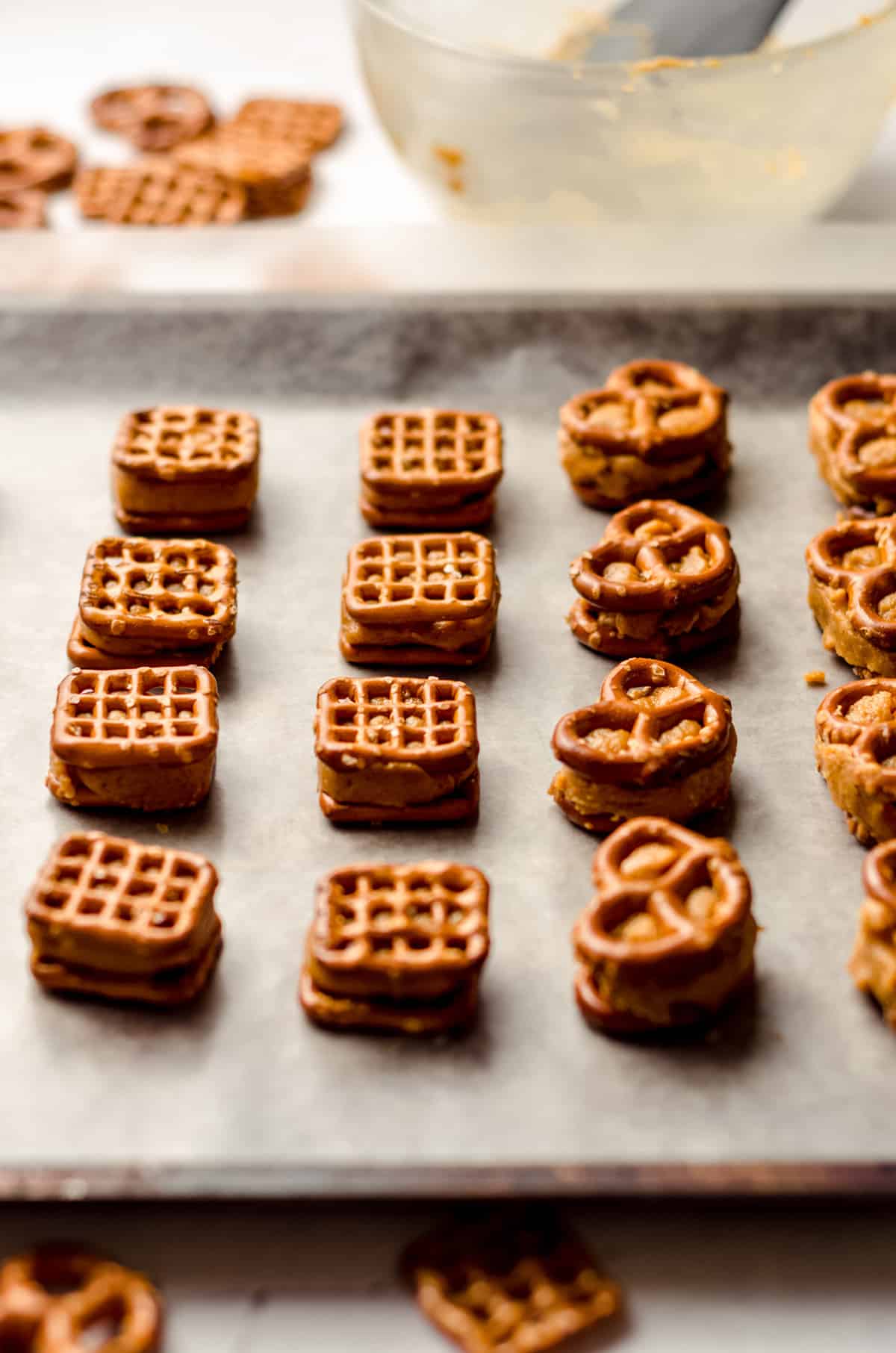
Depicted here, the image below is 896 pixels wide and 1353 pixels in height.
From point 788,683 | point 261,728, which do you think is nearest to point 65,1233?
point 261,728

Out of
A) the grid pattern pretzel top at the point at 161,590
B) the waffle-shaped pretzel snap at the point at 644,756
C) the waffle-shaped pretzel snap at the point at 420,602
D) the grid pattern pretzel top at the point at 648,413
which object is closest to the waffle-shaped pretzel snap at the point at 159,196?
the grid pattern pretzel top at the point at 648,413

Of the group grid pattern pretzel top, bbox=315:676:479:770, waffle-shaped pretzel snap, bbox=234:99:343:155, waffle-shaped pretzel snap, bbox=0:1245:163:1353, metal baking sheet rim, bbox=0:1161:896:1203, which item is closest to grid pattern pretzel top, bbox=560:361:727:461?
grid pattern pretzel top, bbox=315:676:479:770

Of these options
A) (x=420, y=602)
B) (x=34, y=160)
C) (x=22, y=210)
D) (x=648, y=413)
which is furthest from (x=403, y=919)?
(x=34, y=160)

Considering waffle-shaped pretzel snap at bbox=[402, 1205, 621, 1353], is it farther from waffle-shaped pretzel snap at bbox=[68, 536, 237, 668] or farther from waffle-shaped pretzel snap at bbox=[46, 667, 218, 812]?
waffle-shaped pretzel snap at bbox=[68, 536, 237, 668]

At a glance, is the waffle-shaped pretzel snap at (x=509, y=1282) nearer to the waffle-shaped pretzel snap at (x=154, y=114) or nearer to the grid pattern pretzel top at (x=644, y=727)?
the grid pattern pretzel top at (x=644, y=727)

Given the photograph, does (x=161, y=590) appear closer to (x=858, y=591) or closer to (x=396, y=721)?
(x=396, y=721)

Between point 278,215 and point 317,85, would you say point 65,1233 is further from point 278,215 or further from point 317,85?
point 317,85
